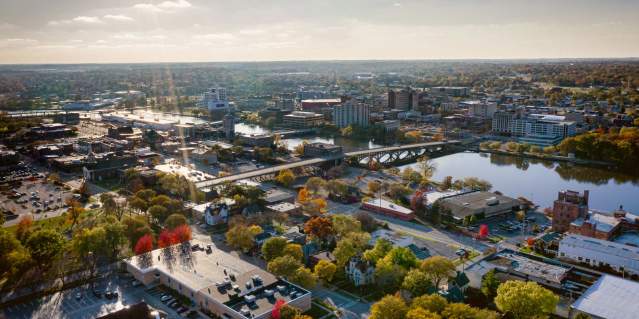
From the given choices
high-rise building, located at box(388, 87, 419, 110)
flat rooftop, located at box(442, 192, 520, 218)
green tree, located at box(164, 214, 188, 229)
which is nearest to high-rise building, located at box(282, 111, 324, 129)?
high-rise building, located at box(388, 87, 419, 110)

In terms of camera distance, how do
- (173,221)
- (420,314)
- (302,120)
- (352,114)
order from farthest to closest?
(302,120) → (352,114) → (173,221) → (420,314)

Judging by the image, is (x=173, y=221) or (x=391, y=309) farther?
(x=173, y=221)

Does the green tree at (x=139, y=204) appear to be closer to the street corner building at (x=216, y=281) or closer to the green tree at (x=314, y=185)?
the street corner building at (x=216, y=281)

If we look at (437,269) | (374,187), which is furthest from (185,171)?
(437,269)

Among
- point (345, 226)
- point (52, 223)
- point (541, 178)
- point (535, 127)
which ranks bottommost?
point (541, 178)

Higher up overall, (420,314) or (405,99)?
(405,99)

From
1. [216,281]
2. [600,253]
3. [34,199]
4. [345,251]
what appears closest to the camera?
[216,281]

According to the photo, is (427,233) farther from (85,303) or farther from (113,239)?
(85,303)

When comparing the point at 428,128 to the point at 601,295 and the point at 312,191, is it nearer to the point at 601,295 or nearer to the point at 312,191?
the point at 312,191
